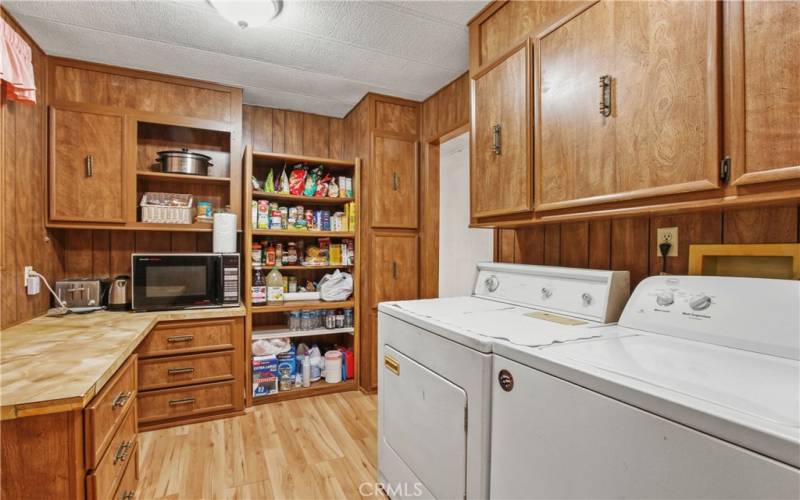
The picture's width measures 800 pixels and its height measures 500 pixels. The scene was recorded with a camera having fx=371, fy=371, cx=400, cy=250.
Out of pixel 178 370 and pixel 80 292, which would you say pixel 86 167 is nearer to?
pixel 80 292

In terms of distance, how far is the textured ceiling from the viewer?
1.84 m

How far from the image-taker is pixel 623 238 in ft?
4.77

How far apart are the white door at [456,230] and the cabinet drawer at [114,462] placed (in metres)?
1.93

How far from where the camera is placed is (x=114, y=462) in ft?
4.32

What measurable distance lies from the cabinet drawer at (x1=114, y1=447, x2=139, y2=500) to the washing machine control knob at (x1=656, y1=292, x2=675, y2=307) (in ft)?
6.46

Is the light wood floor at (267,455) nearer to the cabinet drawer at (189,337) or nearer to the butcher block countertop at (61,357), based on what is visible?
the cabinet drawer at (189,337)

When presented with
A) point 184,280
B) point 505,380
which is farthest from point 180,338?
point 505,380

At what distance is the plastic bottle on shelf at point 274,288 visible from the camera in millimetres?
2854

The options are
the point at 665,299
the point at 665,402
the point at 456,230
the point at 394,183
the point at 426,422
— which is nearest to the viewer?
the point at 665,402

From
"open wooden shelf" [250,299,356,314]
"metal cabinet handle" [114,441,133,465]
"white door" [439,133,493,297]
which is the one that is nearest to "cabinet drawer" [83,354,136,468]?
"metal cabinet handle" [114,441,133,465]

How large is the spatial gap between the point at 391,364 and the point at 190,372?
157cm

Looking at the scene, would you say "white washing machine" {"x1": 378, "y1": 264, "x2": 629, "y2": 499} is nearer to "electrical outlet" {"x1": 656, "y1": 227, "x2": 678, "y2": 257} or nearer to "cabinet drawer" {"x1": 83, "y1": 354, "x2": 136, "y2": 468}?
"electrical outlet" {"x1": 656, "y1": 227, "x2": 678, "y2": 257}

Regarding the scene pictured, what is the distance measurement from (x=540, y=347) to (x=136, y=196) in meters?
2.69

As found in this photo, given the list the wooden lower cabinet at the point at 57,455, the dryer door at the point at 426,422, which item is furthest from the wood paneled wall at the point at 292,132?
the wooden lower cabinet at the point at 57,455
